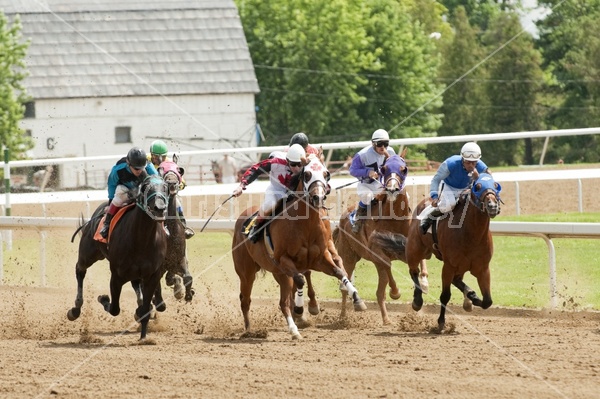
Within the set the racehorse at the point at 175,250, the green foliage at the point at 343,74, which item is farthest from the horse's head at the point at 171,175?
the green foliage at the point at 343,74

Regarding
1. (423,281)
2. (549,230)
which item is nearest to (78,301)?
(423,281)

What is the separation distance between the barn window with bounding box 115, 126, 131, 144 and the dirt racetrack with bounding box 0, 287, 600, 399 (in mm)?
32944

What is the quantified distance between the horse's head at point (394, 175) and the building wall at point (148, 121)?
3271 centimetres

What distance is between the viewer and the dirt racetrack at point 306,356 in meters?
8.23

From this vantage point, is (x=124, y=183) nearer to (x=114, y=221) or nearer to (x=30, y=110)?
(x=114, y=221)

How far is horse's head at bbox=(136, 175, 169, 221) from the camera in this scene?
34.5ft

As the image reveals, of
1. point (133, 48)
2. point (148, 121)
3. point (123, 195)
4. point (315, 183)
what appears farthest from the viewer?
point (133, 48)

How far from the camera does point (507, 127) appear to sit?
155 ft

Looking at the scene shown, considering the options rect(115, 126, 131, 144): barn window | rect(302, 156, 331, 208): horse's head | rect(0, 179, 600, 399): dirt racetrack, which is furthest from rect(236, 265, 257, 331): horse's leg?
rect(115, 126, 131, 144): barn window

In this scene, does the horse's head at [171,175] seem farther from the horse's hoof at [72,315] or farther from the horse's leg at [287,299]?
the horse's hoof at [72,315]

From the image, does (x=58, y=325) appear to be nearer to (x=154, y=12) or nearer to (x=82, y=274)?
(x=82, y=274)

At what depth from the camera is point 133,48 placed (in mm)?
49000

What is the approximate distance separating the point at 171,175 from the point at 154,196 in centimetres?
81

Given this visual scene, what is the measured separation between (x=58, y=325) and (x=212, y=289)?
307cm
